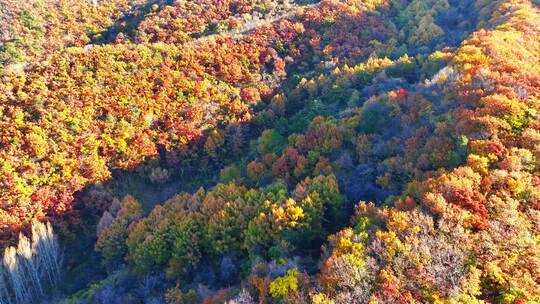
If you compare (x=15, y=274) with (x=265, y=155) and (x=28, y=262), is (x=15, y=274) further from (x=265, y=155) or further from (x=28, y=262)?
(x=265, y=155)

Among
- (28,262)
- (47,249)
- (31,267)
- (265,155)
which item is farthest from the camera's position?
(265,155)

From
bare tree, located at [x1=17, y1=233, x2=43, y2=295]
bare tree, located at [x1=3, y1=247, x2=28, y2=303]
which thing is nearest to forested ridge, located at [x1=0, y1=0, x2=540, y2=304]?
bare tree, located at [x1=3, y1=247, x2=28, y2=303]

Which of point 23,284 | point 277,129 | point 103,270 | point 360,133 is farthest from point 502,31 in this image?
point 23,284

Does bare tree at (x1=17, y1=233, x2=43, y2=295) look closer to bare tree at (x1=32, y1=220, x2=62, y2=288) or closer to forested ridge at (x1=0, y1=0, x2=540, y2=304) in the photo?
forested ridge at (x1=0, y1=0, x2=540, y2=304)

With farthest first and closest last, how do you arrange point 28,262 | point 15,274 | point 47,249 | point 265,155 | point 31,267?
point 265,155 < point 47,249 < point 31,267 < point 28,262 < point 15,274

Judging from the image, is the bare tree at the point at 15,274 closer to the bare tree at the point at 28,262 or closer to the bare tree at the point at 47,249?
the bare tree at the point at 28,262

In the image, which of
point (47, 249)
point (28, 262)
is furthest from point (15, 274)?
point (47, 249)

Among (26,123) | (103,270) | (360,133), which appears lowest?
(103,270)

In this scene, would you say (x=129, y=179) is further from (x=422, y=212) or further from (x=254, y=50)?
(x=422, y=212)
